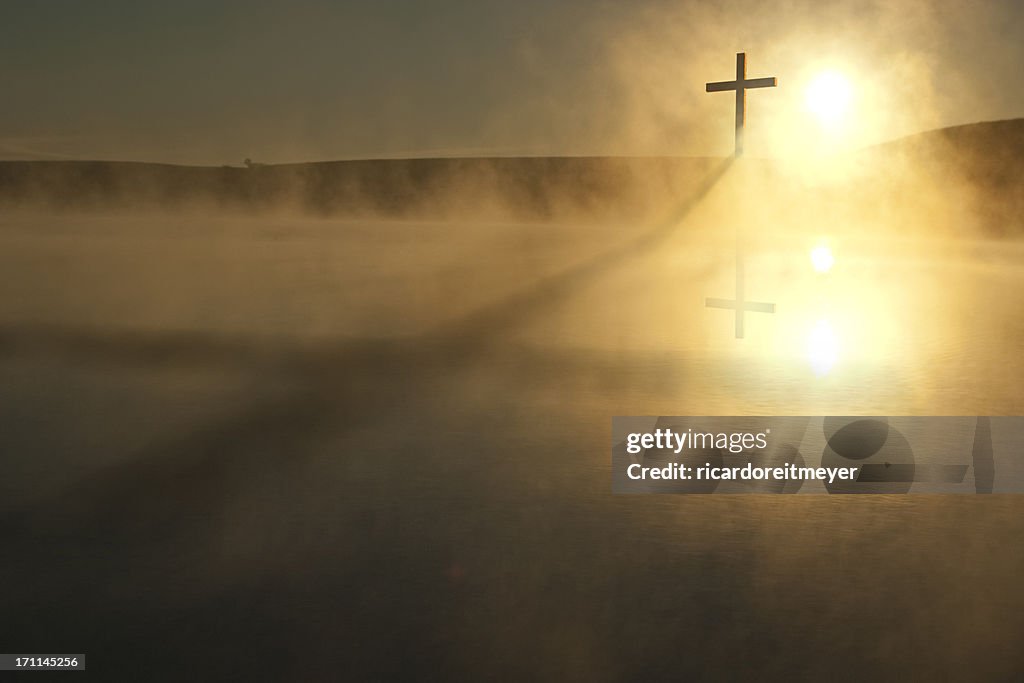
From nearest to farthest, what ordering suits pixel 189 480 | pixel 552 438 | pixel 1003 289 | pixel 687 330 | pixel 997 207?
pixel 189 480 < pixel 552 438 < pixel 687 330 < pixel 1003 289 < pixel 997 207

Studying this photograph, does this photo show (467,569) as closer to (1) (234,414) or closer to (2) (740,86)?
(1) (234,414)

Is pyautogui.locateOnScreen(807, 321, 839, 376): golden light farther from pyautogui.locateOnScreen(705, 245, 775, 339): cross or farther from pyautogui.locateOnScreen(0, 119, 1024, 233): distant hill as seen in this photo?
pyautogui.locateOnScreen(0, 119, 1024, 233): distant hill

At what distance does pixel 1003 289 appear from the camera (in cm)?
1109

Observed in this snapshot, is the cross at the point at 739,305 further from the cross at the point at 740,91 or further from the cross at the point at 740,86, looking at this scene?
the cross at the point at 740,86

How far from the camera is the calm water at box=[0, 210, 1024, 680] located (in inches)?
111

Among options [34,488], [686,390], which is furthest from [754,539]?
[34,488]

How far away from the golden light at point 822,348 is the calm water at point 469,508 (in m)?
0.05

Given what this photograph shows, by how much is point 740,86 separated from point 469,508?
16.7 ft

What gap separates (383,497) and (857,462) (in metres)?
2.02

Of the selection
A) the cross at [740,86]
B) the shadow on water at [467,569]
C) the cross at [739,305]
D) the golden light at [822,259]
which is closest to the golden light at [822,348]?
the cross at [739,305]

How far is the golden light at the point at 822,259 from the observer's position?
45.5 feet

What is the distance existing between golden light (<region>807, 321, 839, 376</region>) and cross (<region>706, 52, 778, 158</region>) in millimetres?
1501

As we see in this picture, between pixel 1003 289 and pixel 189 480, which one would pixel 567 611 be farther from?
pixel 1003 289

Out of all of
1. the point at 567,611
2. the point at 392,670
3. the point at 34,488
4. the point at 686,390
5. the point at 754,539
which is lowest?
the point at 392,670
